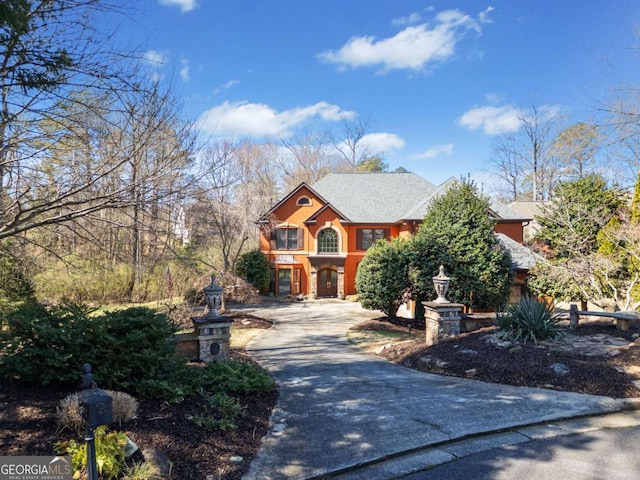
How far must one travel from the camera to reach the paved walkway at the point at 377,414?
366cm

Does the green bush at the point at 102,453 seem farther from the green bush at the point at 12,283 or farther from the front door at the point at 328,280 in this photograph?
the front door at the point at 328,280

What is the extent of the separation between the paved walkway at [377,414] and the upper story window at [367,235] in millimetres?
16519

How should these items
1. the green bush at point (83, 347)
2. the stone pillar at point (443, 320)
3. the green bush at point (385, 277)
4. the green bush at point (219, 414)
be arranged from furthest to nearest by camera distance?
the green bush at point (385, 277), the stone pillar at point (443, 320), the green bush at point (83, 347), the green bush at point (219, 414)

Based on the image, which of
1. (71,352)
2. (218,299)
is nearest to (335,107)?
(218,299)

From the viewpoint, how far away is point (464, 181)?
15.3 meters

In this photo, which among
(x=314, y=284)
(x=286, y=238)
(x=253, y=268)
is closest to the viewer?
(x=253, y=268)

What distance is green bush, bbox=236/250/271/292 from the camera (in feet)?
75.7

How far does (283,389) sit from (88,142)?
4855 millimetres

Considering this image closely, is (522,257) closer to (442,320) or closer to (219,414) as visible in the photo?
(442,320)

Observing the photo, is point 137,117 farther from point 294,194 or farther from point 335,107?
point 335,107

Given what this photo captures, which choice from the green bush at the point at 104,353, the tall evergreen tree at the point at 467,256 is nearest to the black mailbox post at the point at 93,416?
the green bush at the point at 104,353

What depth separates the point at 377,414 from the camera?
4867mm

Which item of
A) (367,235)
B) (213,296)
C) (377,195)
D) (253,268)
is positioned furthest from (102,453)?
(377,195)

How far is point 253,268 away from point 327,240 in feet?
17.0
